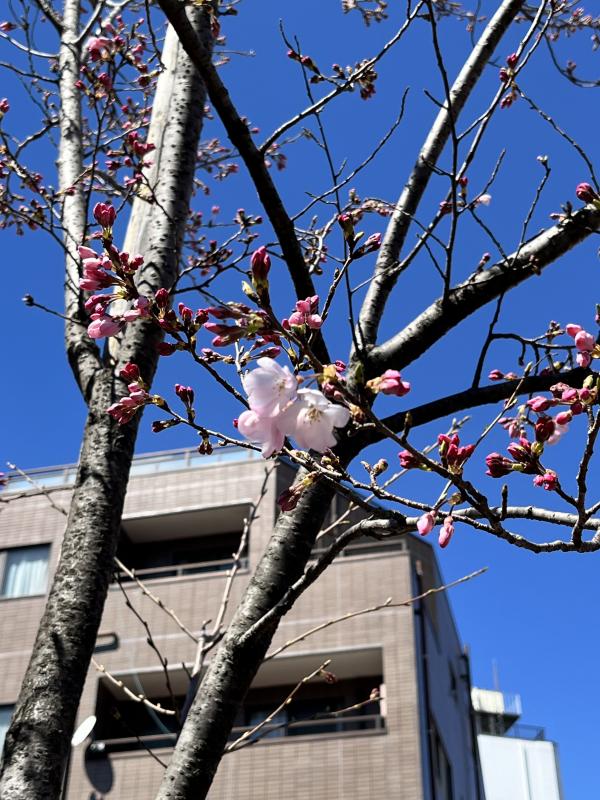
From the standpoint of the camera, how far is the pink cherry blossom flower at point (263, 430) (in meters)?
1.62

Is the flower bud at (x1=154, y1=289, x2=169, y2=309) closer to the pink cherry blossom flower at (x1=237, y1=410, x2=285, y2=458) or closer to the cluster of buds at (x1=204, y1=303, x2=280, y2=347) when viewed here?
the cluster of buds at (x1=204, y1=303, x2=280, y2=347)

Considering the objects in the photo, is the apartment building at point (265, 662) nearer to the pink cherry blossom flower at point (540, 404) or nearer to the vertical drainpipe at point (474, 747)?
the vertical drainpipe at point (474, 747)

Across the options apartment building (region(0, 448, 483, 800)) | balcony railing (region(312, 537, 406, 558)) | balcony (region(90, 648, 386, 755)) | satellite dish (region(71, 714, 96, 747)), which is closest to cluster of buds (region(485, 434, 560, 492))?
satellite dish (region(71, 714, 96, 747))

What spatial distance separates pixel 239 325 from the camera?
163 cm

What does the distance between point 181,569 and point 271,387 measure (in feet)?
44.5

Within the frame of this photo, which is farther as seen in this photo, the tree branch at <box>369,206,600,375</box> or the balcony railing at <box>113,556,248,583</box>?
the balcony railing at <box>113,556,248,583</box>

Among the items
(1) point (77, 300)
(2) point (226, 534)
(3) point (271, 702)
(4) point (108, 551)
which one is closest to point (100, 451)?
(4) point (108, 551)

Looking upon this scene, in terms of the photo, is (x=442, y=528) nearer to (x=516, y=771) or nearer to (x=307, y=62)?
(x=307, y=62)

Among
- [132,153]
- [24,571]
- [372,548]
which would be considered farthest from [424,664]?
[132,153]

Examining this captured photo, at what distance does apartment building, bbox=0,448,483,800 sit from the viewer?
1225 cm

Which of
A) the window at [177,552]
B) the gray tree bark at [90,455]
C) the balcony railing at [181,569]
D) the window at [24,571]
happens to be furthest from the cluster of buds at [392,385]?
the window at [177,552]

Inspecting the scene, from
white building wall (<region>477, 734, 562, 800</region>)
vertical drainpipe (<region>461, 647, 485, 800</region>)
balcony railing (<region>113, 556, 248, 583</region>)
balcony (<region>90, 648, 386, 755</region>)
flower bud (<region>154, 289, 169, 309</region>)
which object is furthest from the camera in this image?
white building wall (<region>477, 734, 562, 800</region>)

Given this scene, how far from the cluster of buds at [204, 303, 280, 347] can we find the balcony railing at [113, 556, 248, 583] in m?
12.7

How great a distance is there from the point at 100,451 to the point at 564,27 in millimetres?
4104
